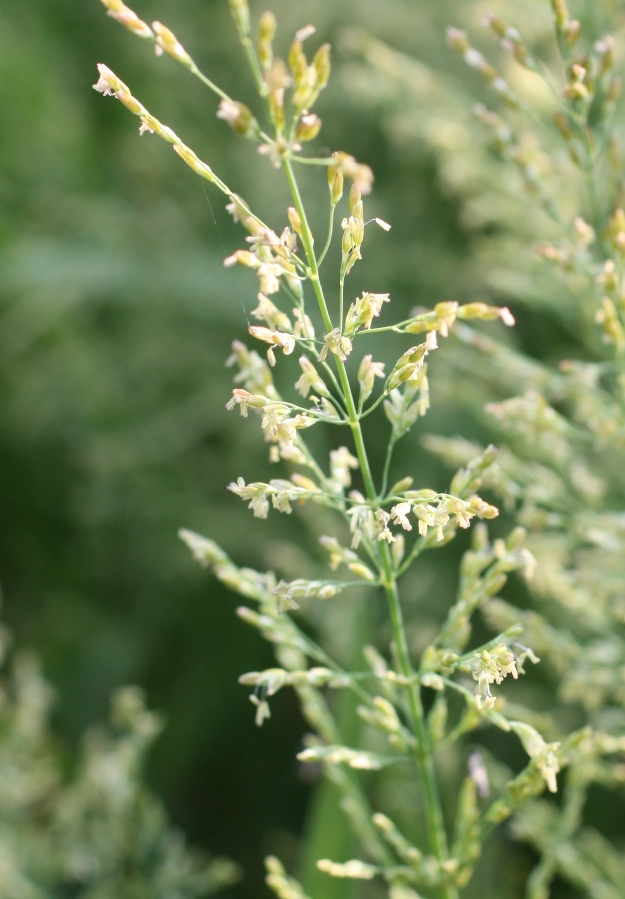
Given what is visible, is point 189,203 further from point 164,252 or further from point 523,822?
point 523,822

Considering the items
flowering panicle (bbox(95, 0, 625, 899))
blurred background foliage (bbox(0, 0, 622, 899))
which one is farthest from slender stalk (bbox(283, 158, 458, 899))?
blurred background foliage (bbox(0, 0, 622, 899))

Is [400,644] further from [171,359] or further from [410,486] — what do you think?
[171,359]

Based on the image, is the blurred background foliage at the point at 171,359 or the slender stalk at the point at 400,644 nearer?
the slender stalk at the point at 400,644

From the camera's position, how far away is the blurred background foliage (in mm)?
2154

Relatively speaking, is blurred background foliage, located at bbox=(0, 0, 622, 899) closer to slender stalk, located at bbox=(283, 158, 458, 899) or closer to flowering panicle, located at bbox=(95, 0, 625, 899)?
flowering panicle, located at bbox=(95, 0, 625, 899)

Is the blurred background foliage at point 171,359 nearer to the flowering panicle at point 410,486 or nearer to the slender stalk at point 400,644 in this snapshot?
the flowering panicle at point 410,486

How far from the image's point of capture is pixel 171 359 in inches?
102

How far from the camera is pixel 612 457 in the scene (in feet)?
4.54

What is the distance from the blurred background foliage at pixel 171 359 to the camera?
2.15 meters

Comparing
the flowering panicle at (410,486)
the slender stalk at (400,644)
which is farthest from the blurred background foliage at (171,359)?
the slender stalk at (400,644)

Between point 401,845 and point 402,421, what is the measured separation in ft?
1.18

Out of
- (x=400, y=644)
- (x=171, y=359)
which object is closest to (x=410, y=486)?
(x=400, y=644)

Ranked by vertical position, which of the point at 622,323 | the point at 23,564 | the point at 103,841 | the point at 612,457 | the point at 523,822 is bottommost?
the point at 23,564

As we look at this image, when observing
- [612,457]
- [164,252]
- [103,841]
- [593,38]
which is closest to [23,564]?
[164,252]
